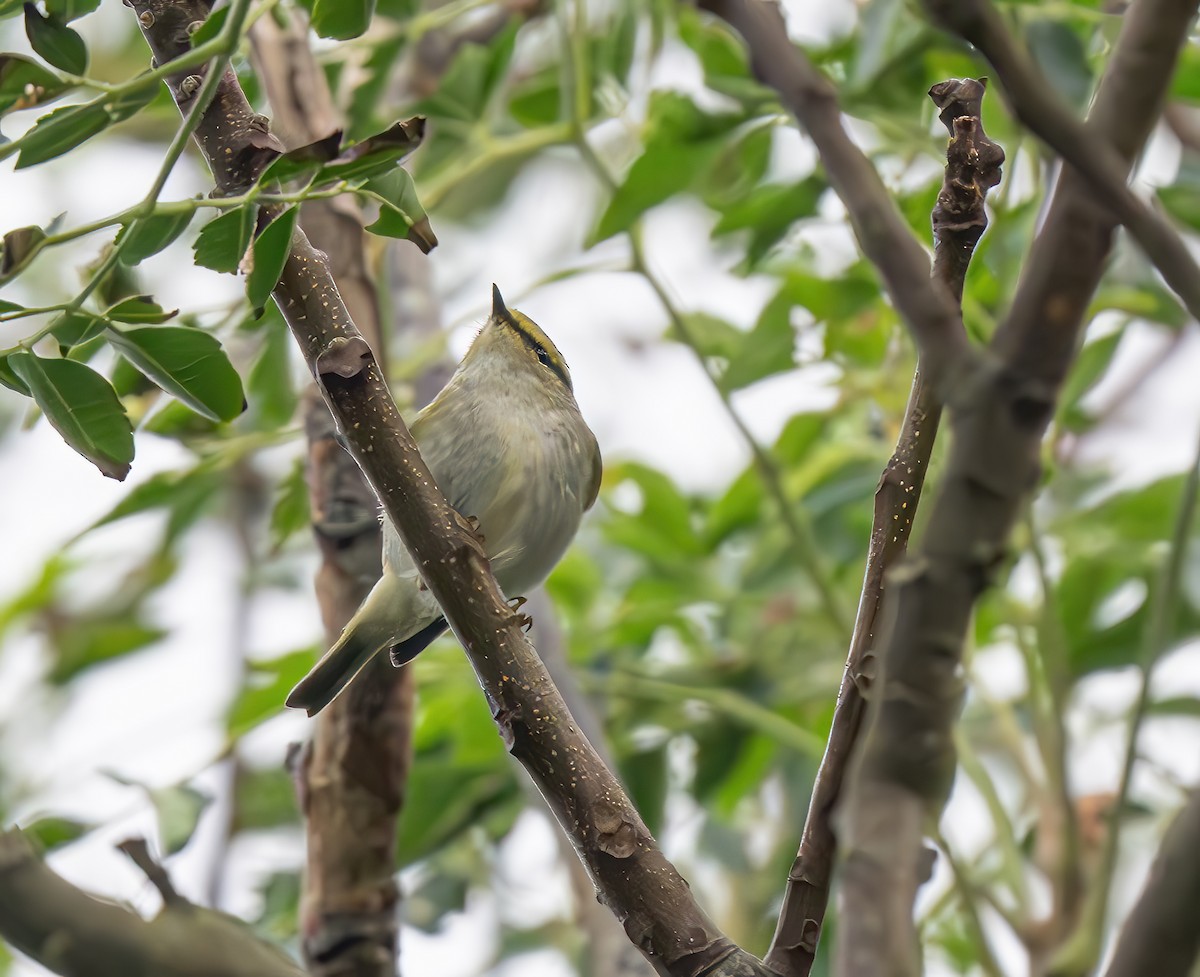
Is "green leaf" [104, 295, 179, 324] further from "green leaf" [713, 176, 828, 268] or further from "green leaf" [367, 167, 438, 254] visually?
"green leaf" [713, 176, 828, 268]

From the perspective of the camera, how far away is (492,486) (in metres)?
2.60

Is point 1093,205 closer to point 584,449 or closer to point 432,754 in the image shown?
point 584,449

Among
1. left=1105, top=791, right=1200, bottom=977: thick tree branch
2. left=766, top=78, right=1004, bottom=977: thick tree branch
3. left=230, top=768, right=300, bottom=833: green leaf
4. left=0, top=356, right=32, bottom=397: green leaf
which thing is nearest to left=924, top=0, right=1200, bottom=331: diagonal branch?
left=1105, top=791, right=1200, bottom=977: thick tree branch

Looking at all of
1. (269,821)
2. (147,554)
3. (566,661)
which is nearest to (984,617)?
(566,661)

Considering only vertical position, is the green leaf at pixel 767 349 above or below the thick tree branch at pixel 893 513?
above

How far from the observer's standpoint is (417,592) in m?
2.43

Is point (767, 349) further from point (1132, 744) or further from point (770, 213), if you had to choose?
point (1132, 744)

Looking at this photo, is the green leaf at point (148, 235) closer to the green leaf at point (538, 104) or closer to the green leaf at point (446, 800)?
the green leaf at point (446, 800)

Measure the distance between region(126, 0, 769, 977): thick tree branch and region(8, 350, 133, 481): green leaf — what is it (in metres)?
0.21

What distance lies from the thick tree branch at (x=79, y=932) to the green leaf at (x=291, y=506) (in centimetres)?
183

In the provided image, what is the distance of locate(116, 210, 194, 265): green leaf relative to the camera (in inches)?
49.4

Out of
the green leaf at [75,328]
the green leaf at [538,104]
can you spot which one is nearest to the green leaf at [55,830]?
the green leaf at [75,328]

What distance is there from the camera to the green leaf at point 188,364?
1.40 metres


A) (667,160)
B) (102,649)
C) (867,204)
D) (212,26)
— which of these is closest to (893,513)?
(867,204)
